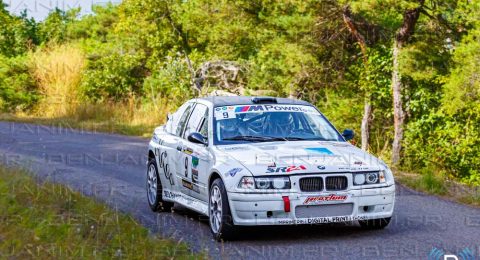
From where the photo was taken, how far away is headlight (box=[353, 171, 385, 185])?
9.70 m

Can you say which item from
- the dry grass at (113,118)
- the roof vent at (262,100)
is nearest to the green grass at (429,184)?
the roof vent at (262,100)

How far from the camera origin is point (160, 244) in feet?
29.3

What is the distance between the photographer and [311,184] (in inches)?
375

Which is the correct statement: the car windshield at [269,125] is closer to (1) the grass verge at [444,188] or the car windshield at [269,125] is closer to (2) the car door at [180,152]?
(2) the car door at [180,152]

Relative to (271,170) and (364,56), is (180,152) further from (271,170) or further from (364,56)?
(364,56)

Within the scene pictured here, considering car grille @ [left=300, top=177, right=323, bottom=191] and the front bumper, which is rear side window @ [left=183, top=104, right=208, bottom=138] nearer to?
the front bumper

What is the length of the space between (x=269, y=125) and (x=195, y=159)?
99 cm

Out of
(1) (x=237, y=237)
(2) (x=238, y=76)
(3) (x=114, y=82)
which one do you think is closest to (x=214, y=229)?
(1) (x=237, y=237)

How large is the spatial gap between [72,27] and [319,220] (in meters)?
45.2

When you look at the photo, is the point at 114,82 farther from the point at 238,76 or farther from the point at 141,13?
the point at 238,76

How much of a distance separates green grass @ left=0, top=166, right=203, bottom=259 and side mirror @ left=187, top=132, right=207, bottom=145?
1194 millimetres

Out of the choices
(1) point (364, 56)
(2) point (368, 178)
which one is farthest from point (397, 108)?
(2) point (368, 178)

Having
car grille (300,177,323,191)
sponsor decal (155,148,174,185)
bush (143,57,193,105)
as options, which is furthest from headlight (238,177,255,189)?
bush (143,57,193,105)

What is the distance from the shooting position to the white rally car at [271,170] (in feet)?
31.1
